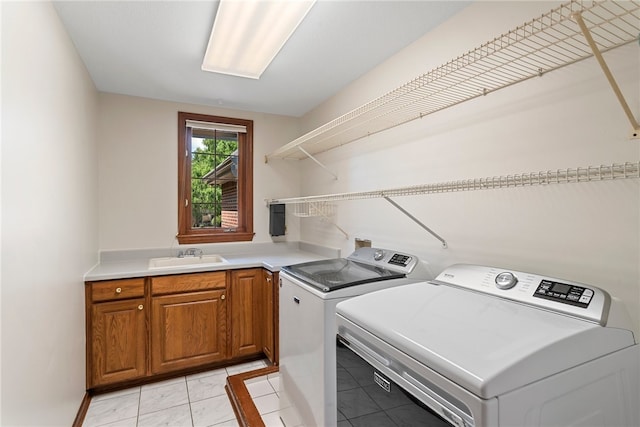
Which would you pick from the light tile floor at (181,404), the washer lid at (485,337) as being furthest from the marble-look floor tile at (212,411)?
the washer lid at (485,337)

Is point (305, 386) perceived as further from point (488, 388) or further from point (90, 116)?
point (90, 116)

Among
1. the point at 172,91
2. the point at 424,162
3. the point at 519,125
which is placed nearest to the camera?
the point at 519,125

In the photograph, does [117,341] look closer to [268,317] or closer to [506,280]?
[268,317]

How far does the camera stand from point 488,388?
70 cm

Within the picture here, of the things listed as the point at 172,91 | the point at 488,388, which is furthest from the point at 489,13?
the point at 172,91

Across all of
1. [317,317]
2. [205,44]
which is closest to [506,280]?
[317,317]

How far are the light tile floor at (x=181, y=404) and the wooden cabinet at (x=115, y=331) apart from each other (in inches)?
6.5

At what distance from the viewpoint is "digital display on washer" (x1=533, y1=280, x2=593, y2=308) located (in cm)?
98

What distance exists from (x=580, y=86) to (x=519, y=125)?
9.8 inches

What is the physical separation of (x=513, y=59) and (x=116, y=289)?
2.77m

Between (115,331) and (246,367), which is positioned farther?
(246,367)

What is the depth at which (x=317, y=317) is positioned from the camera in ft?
5.00

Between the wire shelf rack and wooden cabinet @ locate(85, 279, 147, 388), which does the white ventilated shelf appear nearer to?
the wire shelf rack

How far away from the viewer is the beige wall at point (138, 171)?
281cm
